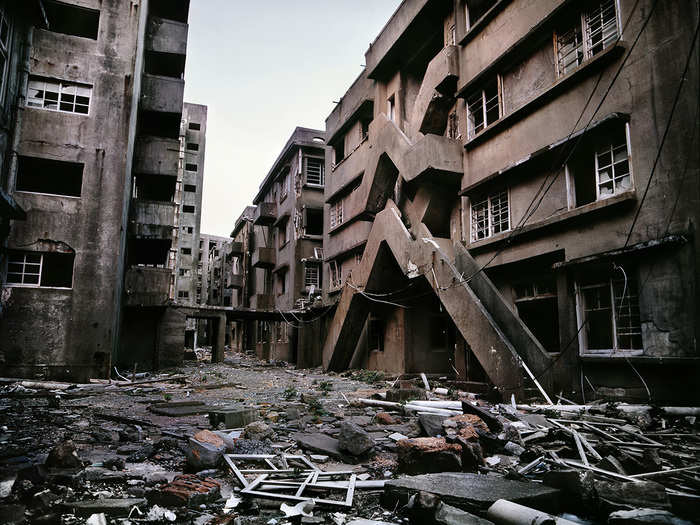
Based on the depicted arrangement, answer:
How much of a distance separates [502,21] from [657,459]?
11.7 metres

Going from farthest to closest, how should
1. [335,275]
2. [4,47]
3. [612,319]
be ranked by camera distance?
[335,275] → [4,47] → [612,319]

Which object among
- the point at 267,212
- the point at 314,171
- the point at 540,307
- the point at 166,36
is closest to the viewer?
the point at 540,307

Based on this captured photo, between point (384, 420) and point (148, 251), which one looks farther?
point (148, 251)

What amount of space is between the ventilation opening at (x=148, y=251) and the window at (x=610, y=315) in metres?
17.2

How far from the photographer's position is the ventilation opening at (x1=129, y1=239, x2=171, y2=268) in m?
20.9

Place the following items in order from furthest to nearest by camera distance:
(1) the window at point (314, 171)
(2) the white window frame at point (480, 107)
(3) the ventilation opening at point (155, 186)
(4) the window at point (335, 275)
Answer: (1) the window at point (314, 171), (4) the window at point (335, 275), (3) the ventilation opening at point (155, 186), (2) the white window frame at point (480, 107)

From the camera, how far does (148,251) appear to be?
75.2ft

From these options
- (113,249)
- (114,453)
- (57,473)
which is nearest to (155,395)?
(113,249)

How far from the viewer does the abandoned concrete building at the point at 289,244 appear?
1160 inches

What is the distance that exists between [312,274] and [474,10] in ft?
62.6

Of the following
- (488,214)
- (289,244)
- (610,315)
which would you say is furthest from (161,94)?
(610,315)

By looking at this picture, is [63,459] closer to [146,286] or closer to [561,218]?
[561,218]

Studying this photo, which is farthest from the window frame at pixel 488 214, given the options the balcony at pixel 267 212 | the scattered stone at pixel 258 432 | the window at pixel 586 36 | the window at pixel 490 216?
the balcony at pixel 267 212

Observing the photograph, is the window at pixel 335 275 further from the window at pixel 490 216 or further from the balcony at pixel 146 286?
the window at pixel 490 216
